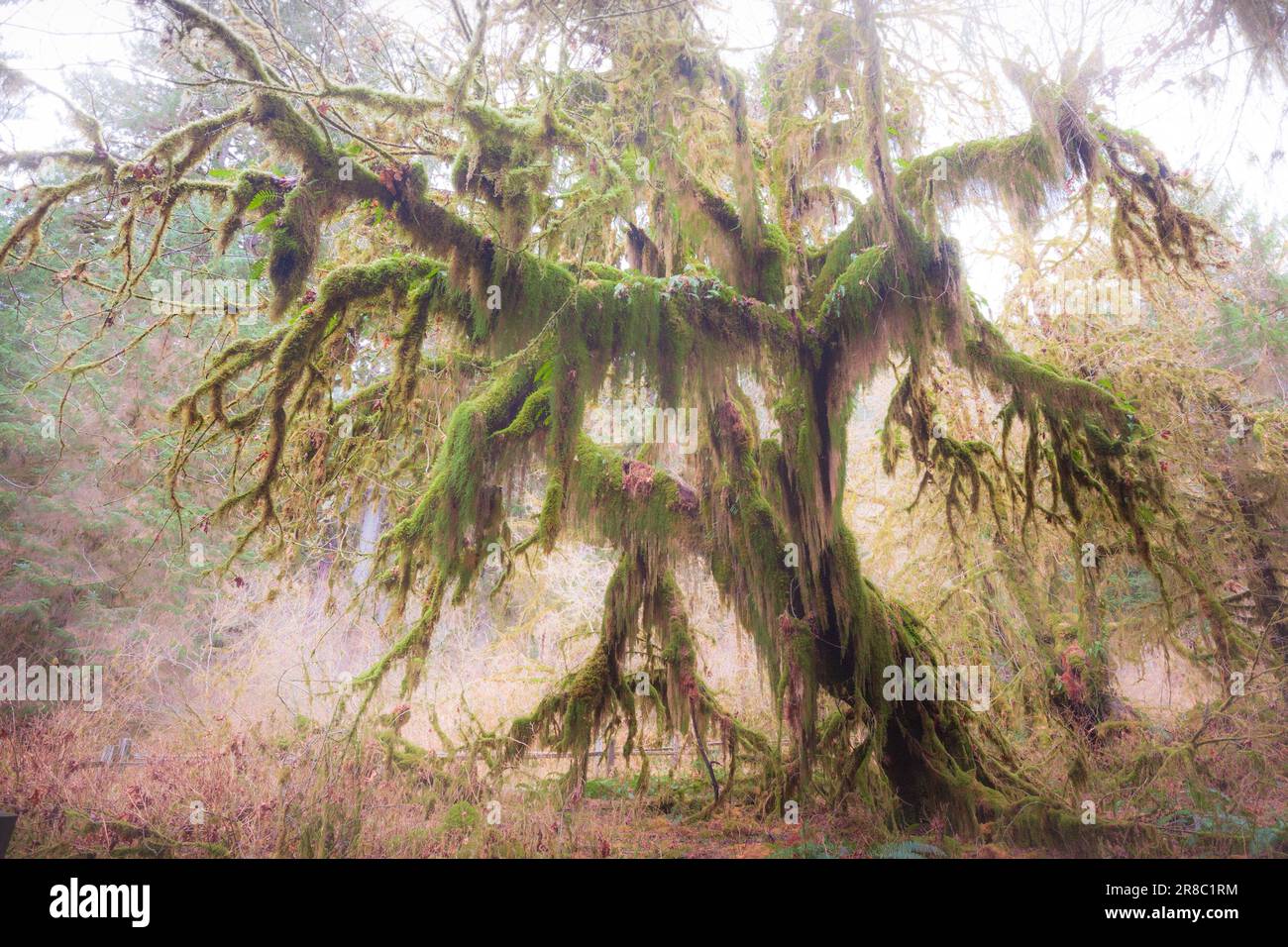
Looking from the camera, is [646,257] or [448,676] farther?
[448,676]

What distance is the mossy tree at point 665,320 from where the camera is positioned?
15.0 feet

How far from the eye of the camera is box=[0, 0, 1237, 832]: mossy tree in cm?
458

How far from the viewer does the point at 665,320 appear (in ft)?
17.8

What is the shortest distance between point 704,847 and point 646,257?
5.86m

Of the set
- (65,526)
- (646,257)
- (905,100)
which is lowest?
(65,526)

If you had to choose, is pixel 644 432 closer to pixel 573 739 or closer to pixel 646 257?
pixel 646 257

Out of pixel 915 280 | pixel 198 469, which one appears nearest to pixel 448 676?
pixel 198 469

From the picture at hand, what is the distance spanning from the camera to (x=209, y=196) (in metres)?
4.62

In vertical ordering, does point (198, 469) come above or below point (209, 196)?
below

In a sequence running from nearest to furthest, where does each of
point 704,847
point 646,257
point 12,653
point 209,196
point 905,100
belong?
1. point 209,196
2. point 905,100
3. point 704,847
4. point 646,257
5. point 12,653

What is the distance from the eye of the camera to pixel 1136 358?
6797 mm

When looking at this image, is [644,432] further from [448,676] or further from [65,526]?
[65,526]
